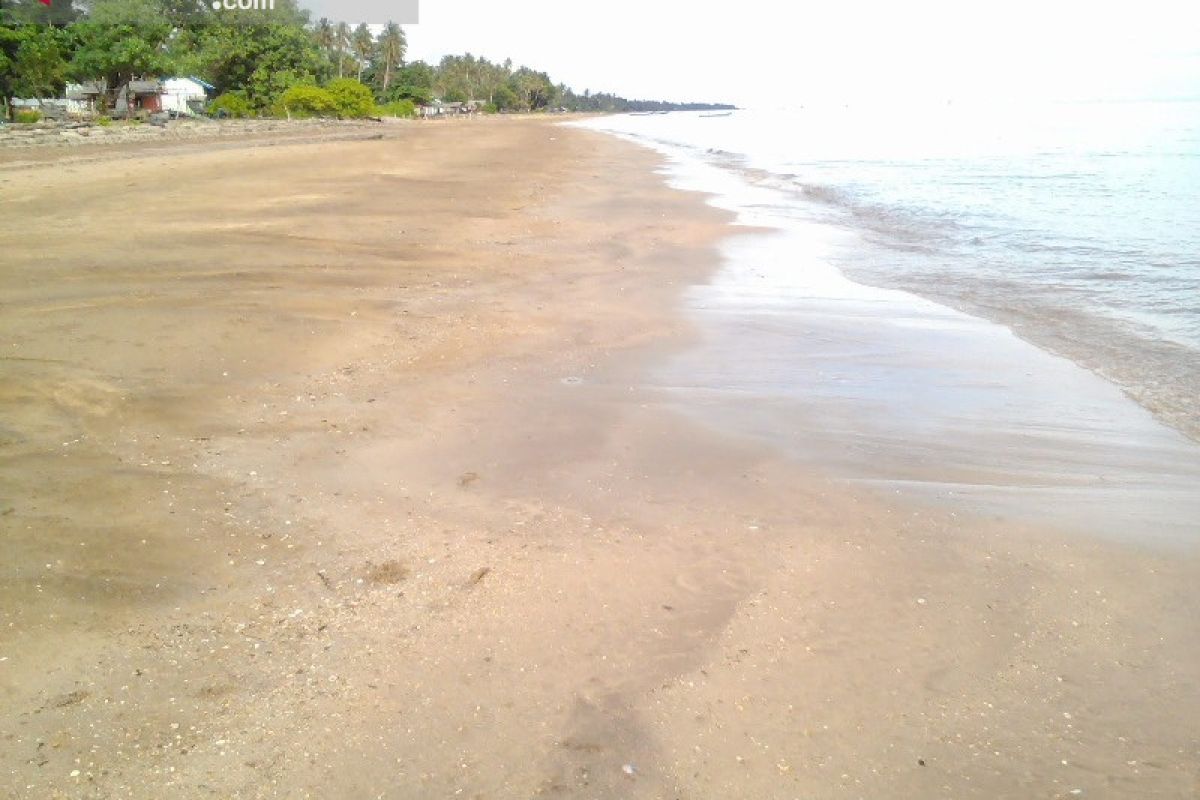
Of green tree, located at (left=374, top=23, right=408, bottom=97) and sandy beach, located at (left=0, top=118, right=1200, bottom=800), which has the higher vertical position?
green tree, located at (left=374, top=23, right=408, bottom=97)

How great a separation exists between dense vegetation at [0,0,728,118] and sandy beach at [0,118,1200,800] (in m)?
40.2

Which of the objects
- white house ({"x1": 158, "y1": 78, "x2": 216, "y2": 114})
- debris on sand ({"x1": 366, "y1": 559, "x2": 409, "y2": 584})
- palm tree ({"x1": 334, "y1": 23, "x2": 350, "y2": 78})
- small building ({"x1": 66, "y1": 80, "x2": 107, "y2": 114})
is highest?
palm tree ({"x1": 334, "y1": 23, "x2": 350, "y2": 78})

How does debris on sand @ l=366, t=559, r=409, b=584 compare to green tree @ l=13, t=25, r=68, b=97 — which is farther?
green tree @ l=13, t=25, r=68, b=97

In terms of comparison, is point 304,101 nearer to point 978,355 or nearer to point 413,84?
point 413,84

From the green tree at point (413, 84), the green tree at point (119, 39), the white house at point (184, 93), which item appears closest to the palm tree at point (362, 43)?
the green tree at point (413, 84)

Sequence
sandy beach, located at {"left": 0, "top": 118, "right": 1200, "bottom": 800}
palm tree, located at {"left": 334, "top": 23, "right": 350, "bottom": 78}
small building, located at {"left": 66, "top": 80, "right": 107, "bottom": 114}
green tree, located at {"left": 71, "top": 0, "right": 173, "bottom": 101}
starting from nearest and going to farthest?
1. sandy beach, located at {"left": 0, "top": 118, "right": 1200, "bottom": 800}
2. green tree, located at {"left": 71, "top": 0, "right": 173, "bottom": 101}
3. small building, located at {"left": 66, "top": 80, "right": 107, "bottom": 114}
4. palm tree, located at {"left": 334, "top": 23, "right": 350, "bottom": 78}

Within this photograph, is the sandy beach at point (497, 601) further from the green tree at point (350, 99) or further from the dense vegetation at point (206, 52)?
the green tree at point (350, 99)

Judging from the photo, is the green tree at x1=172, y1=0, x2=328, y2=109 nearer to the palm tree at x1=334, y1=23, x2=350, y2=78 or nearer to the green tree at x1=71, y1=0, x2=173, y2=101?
the green tree at x1=71, y1=0, x2=173, y2=101

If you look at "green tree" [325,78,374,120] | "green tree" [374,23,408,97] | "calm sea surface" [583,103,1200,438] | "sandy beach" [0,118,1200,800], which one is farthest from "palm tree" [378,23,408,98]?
"sandy beach" [0,118,1200,800]

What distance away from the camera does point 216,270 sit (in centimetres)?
904

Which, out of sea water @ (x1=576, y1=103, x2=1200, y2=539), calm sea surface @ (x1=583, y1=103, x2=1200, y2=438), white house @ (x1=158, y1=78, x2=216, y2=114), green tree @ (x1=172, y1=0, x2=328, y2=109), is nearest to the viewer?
sea water @ (x1=576, y1=103, x2=1200, y2=539)

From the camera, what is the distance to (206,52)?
182ft

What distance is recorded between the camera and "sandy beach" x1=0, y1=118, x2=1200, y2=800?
8.84 ft

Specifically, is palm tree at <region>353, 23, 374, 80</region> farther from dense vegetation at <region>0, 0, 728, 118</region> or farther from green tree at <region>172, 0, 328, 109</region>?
green tree at <region>172, 0, 328, 109</region>
